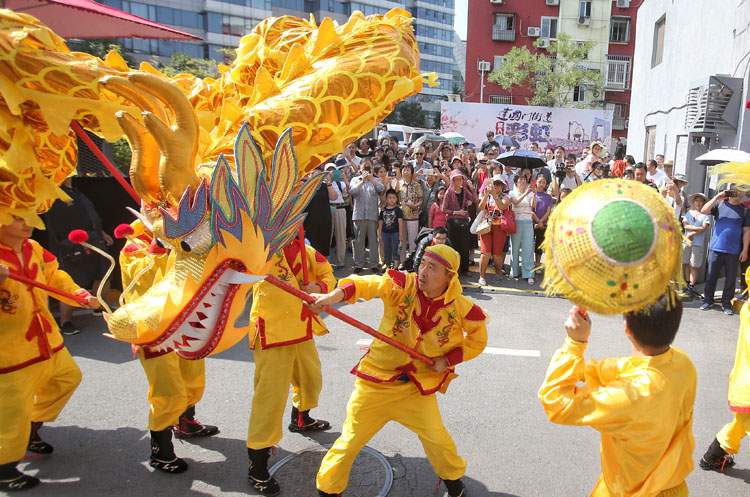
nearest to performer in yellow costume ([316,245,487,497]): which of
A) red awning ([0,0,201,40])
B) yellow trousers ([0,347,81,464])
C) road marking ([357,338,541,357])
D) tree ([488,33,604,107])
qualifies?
yellow trousers ([0,347,81,464])

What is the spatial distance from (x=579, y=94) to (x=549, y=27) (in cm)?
604

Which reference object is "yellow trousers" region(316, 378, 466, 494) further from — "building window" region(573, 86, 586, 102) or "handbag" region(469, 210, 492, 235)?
"building window" region(573, 86, 586, 102)

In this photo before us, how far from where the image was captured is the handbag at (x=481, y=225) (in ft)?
27.8

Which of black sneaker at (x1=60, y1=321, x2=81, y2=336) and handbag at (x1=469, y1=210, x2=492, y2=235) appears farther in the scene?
handbag at (x1=469, y1=210, x2=492, y2=235)

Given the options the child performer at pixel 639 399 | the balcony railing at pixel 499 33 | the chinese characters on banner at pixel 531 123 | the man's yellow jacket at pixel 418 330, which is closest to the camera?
the child performer at pixel 639 399

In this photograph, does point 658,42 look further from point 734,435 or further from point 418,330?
Answer: point 418,330

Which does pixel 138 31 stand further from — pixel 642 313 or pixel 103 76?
pixel 642 313

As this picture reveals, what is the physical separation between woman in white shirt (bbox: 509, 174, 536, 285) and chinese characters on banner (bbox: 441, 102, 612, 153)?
9.60 meters

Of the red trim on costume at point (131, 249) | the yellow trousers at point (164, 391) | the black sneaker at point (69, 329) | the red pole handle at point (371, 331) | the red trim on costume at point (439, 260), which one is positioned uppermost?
the red trim on costume at point (439, 260)

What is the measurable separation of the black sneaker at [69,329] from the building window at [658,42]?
15.3 meters

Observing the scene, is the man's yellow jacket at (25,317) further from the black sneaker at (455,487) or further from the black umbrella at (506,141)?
the black umbrella at (506,141)

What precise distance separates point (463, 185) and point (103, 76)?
6.81m

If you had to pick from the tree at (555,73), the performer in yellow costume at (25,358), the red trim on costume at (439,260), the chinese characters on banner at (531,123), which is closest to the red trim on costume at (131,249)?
the performer in yellow costume at (25,358)

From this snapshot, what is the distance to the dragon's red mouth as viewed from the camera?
93.0 inches
